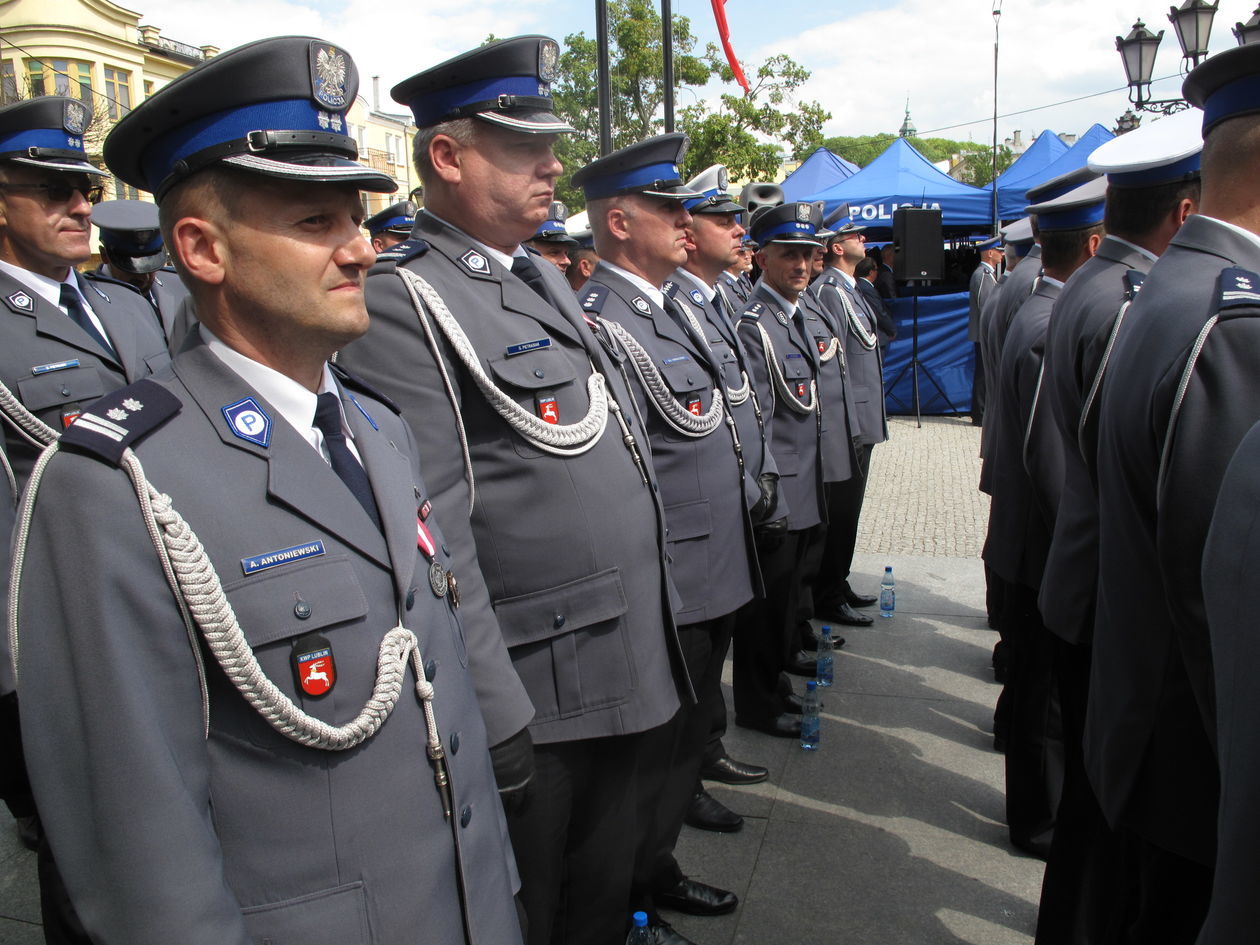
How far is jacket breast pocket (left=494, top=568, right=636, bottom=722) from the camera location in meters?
2.21

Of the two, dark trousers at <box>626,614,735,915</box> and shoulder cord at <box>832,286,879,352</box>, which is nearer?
dark trousers at <box>626,614,735,915</box>

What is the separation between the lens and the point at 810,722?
13.8 feet

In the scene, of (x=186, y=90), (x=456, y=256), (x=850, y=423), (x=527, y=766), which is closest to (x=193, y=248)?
(x=186, y=90)

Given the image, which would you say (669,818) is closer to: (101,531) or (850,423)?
(101,531)

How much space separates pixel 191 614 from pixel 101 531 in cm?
15

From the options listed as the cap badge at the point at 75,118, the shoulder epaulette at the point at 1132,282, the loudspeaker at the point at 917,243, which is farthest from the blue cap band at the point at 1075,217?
the loudspeaker at the point at 917,243

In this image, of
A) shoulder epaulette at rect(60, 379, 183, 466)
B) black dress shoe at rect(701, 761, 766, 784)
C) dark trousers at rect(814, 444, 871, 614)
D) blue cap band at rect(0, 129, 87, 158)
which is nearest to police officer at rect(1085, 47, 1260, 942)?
shoulder epaulette at rect(60, 379, 183, 466)

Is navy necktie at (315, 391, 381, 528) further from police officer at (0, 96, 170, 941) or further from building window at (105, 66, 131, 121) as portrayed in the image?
building window at (105, 66, 131, 121)

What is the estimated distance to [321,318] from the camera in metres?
1.49

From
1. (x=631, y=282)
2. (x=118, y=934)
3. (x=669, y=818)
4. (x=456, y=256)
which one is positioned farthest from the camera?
(x=631, y=282)

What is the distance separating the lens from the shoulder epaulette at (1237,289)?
170 cm

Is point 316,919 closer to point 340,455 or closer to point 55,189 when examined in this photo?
point 340,455

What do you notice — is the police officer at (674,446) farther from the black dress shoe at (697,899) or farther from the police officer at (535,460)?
the police officer at (535,460)

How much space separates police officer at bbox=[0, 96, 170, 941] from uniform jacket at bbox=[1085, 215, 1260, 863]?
9.63ft
